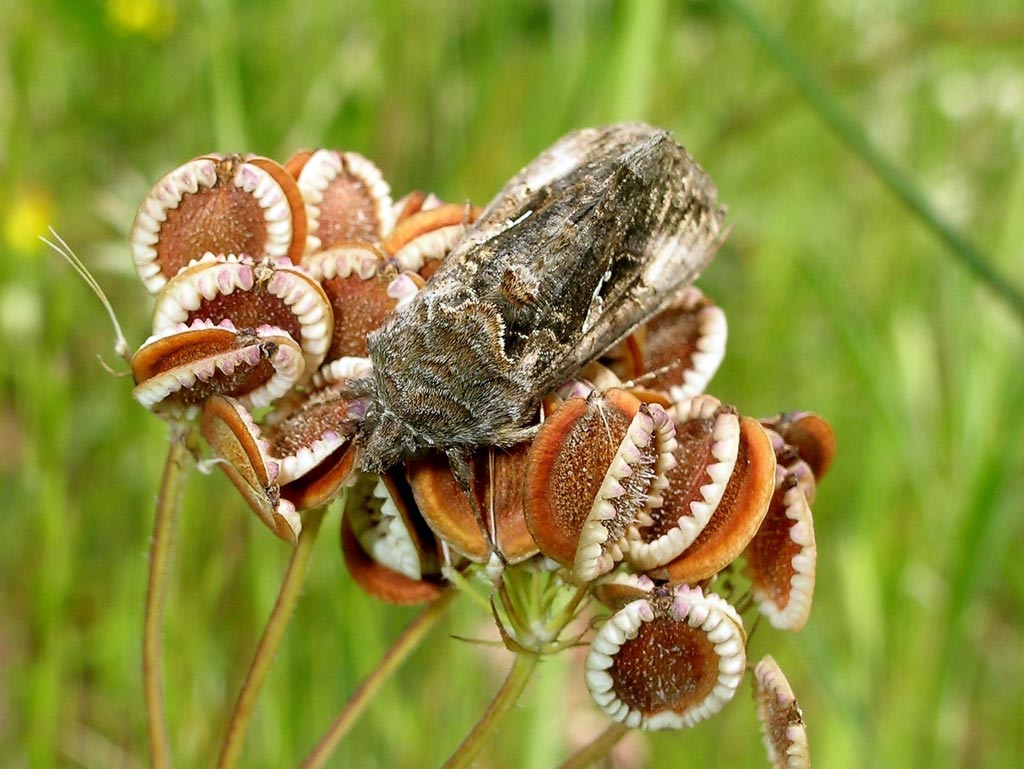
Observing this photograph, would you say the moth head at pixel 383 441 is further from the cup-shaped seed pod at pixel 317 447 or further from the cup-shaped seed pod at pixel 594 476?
the cup-shaped seed pod at pixel 594 476

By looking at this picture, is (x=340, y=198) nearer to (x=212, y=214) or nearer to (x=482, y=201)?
(x=212, y=214)

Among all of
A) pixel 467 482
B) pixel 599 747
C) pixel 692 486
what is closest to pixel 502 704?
pixel 599 747

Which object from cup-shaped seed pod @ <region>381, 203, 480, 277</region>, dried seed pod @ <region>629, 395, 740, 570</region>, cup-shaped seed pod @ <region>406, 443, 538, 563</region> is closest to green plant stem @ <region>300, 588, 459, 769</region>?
cup-shaped seed pod @ <region>406, 443, 538, 563</region>

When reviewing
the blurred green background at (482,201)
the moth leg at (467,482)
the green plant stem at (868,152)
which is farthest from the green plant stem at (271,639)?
the green plant stem at (868,152)

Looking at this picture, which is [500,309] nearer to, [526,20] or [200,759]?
[200,759]

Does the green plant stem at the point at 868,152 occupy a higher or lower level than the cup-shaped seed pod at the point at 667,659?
higher

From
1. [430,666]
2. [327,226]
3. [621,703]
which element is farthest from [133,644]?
[621,703]
